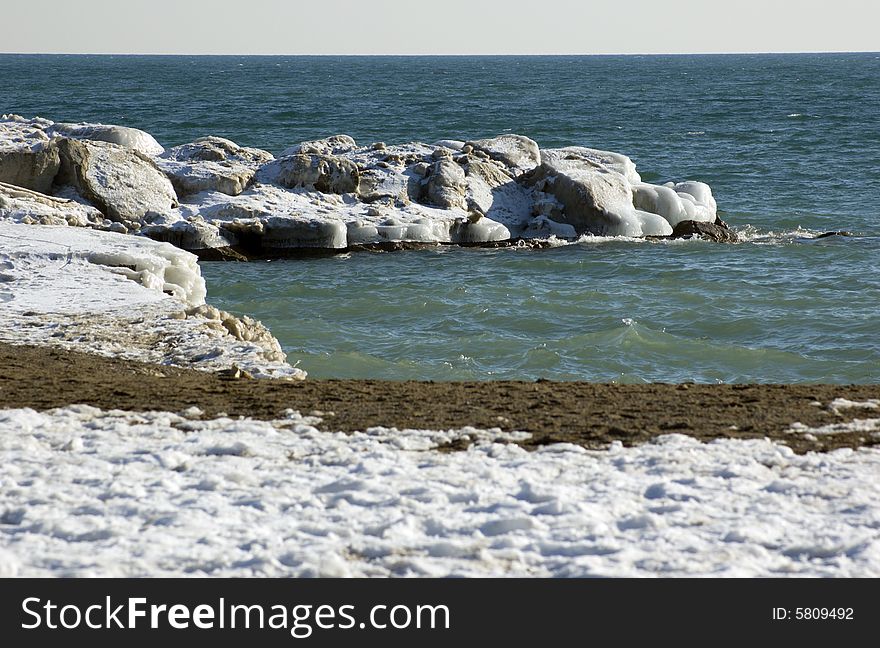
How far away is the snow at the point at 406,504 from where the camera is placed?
4855 mm

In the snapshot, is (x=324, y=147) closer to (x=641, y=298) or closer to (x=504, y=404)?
(x=641, y=298)

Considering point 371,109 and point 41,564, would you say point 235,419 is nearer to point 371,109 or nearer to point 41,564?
point 41,564

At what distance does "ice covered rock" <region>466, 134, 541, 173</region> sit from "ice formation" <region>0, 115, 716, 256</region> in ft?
0.13

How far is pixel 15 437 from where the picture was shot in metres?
6.50

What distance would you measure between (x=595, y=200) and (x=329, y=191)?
15.9 feet

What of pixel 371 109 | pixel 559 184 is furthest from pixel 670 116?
pixel 559 184

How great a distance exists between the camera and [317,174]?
779 inches

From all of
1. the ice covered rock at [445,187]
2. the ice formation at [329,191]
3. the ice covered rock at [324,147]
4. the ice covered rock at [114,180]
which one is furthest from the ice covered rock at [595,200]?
the ice covered rock at [114,180]

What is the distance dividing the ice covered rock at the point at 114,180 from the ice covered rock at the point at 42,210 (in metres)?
0.31

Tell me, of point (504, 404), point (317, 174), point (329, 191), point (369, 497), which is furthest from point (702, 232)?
point (369, 497)

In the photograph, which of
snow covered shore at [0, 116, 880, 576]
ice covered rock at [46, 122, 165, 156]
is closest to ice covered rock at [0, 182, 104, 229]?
ice covered rock at [46, 122, 165, 156]

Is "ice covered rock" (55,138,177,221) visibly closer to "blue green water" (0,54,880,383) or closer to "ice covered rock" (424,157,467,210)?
"blue green water" (0,54,880,383)

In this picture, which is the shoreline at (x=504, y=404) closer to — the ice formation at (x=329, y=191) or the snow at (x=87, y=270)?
the snow at (x=87, y=270)

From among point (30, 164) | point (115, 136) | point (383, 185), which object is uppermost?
point (115, 136)
